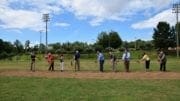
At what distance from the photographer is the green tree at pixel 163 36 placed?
120 meters

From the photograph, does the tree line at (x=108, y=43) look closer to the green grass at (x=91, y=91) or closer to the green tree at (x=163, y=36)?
the green tree at (x=163, y=36)

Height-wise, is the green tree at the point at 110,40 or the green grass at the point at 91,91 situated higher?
the green tree at the point at 110,40

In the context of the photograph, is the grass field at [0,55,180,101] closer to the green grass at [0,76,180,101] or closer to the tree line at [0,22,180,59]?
the green grass at [0,76,180,101]

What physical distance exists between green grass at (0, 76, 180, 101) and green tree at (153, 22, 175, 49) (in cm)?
9929

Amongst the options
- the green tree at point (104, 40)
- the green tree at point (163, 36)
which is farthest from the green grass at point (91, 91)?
the green tree at point (104, 40)

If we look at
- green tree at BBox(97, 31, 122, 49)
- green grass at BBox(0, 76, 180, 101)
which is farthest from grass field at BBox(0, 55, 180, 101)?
green tree at BBox(97, 31, 122, 49)

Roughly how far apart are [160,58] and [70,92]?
1676 centimetres

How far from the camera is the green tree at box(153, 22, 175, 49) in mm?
120188

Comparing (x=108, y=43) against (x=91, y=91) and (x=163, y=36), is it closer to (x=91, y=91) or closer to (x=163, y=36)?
(x=163, y=36)

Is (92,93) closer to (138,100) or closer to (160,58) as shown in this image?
(138,100)

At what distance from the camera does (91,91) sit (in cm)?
1892

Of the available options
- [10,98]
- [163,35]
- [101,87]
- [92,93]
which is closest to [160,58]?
[101,87]

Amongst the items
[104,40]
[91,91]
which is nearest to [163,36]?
[104,40]

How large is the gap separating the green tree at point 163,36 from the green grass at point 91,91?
9929 centimetres
